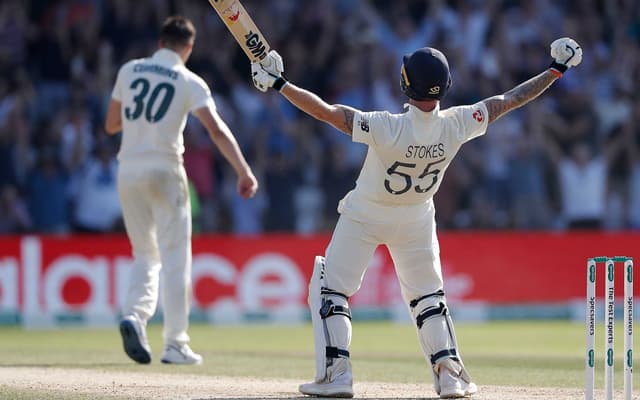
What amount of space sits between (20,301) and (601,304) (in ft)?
23.1

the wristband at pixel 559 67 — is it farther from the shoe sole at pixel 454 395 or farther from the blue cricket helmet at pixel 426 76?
the shoe sole at pixel 454 395

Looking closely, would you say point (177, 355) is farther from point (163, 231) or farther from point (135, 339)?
point (163, 231)

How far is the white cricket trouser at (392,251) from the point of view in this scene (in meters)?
7.06

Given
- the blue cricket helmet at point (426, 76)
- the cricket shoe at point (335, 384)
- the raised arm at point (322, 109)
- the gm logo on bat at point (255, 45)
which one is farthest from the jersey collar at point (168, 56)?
the cricket shoe at point (335, 384)

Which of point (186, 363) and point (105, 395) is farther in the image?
point (186, 363)

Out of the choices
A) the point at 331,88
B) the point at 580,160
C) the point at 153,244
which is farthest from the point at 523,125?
the point at 153,244

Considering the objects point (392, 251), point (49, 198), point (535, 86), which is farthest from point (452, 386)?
point (49, 198)

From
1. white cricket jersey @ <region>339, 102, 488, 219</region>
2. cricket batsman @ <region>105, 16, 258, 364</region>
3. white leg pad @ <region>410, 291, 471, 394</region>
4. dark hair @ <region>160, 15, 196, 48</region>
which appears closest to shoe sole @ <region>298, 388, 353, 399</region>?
white leg pad @ <region>410, 291, 471, 394</region>

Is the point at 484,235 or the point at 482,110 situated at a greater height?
the point at 484,235

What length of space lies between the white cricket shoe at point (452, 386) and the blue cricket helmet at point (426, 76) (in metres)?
1.52

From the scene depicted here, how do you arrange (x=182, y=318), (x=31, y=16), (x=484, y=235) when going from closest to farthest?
(x=182, y=318) → (x=484, y=235) → (x=31, y=16)

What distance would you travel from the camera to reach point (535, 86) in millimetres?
7297

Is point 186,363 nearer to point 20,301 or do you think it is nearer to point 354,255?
point 354,255

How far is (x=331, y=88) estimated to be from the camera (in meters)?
17.2
